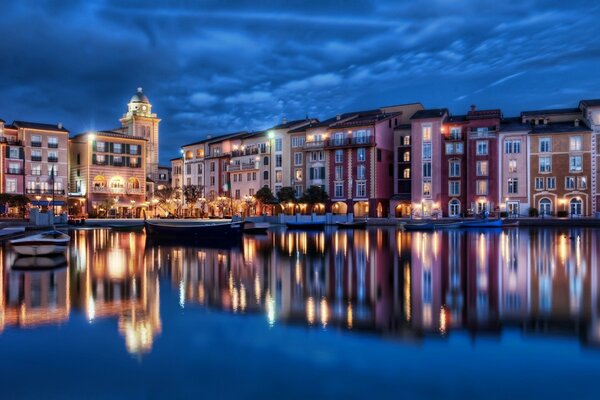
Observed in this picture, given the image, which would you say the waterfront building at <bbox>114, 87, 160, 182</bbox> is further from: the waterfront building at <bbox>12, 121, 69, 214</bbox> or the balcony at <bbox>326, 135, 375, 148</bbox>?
the balcony at <bbox>326, 135, 375, 148</bbox>

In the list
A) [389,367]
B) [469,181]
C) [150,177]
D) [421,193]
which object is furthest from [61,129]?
[389,367]

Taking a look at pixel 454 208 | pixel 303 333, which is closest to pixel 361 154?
pixel 454 208

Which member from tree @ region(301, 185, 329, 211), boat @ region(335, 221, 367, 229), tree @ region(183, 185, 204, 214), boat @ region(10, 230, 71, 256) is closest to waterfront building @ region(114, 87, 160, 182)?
tree @ region(183, 185, 204, 214)

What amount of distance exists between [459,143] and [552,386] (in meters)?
58.0

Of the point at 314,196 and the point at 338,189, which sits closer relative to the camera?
the point at 314,196

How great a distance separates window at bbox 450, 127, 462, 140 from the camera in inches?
2473

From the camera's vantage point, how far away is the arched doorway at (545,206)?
59.2 meters

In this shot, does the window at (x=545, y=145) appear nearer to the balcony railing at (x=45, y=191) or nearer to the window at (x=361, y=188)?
the window at (x=361, y=188)

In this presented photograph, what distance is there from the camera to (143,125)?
96125 mm

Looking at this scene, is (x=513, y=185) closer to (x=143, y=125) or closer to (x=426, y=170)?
(x=426, y=170)

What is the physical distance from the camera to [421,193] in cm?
6356

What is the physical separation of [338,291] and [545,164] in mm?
51812

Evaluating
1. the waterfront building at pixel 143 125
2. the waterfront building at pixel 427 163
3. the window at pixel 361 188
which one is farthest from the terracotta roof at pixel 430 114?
the waterfront building at pixel 143 125

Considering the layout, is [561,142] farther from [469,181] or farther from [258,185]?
[258,185]
